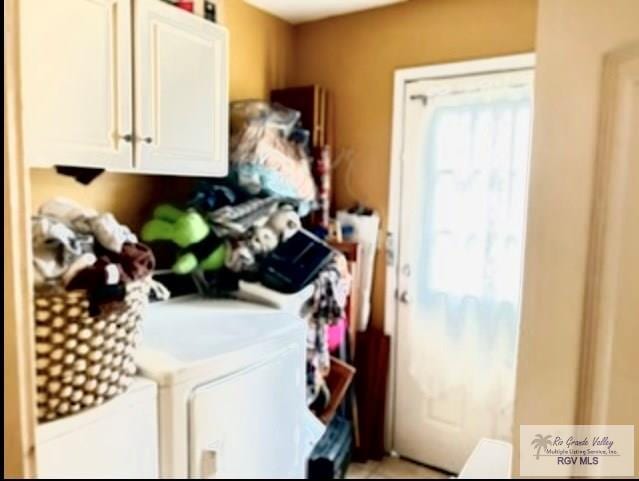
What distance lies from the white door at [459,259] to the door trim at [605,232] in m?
0.56

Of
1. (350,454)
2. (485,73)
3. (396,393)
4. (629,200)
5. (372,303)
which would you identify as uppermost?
(485,73)

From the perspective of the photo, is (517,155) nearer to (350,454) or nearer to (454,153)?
(454,153)

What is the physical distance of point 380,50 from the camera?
1043 mm

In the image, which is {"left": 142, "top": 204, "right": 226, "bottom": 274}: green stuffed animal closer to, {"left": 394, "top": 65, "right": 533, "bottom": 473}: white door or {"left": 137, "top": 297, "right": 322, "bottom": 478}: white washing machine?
{"left": 137, "top": 297, "right": 322, "bottom": 478}: white washing machine

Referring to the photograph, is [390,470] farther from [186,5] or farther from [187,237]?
[186,5]

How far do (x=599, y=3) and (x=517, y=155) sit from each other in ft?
1.92

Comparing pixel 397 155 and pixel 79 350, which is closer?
pixel 79 350

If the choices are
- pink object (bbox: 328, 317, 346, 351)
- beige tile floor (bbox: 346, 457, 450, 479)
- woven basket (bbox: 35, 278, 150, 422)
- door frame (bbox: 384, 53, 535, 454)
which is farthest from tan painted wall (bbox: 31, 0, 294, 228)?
beige tile floor (bbox: 346, 457, 450, 479)

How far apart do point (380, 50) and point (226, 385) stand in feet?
2.70

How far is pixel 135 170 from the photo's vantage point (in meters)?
0.82

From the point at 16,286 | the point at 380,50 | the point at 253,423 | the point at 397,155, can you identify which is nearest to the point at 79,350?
the point at 16,286

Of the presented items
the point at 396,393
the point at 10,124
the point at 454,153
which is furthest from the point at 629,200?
the point at 396,393

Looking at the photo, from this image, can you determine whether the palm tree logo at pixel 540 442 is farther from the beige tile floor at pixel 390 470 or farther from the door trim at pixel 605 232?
the beige tile floor at pixel 390 470

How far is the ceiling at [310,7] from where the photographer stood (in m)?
0.90
